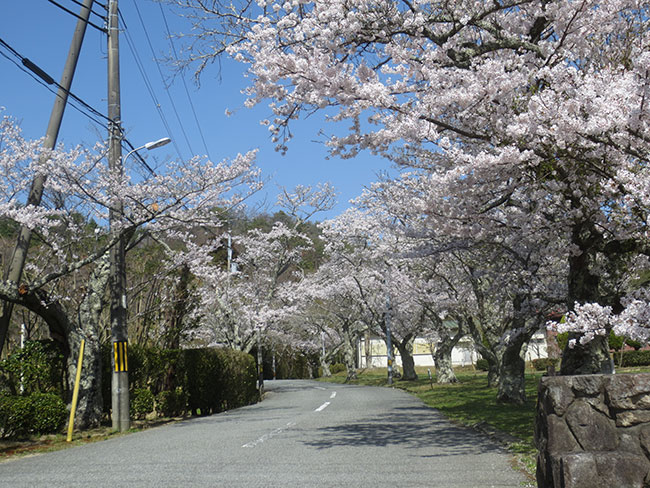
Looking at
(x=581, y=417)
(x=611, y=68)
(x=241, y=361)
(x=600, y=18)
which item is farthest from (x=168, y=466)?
(x=241, y=361)

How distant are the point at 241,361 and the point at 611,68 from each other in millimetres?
17761

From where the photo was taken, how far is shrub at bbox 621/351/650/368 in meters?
34.9

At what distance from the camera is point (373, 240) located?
109 feet

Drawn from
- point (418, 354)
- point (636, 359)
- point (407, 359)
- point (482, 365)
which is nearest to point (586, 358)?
point (636, 359)

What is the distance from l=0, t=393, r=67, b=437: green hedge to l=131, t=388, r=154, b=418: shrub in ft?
7.71

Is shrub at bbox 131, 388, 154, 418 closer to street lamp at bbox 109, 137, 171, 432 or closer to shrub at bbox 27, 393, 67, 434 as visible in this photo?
street lamp at bbox 109, 137, 171, 432

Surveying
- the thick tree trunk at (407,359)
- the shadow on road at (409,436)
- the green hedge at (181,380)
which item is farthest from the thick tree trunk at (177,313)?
the thick tree trunk at (407,359)

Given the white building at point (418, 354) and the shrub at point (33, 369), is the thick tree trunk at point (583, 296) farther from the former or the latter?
the white building at point (418, 354)

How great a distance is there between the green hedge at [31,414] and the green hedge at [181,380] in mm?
2428

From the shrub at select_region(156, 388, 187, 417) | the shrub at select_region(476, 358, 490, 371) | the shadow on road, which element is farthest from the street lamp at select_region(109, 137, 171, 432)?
the shrub at select_region(476, 358, 490, 371)

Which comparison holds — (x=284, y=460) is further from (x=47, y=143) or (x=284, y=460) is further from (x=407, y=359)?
(x=407, y=359)

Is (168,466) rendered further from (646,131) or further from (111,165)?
(111,165)

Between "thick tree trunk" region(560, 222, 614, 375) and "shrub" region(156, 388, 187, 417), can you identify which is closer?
"thick tree trunk" region(560, 222, 614, 375)

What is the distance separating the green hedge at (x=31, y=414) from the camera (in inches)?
457
